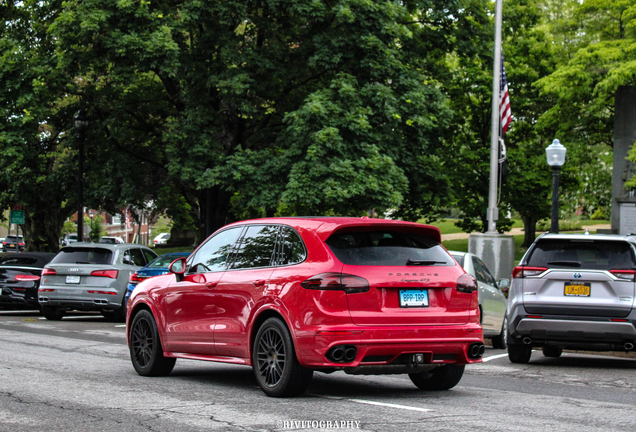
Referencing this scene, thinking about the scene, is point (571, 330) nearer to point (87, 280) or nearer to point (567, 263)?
point (567, 263)

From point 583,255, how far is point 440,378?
4.03 meters

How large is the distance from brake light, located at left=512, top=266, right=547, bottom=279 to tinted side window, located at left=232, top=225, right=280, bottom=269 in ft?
14.8

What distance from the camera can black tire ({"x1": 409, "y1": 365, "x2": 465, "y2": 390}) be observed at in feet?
28.2

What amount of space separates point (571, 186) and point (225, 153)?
794 inches

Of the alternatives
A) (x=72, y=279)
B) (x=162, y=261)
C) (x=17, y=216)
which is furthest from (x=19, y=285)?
(x=17, y=216)

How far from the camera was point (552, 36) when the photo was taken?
42312mm

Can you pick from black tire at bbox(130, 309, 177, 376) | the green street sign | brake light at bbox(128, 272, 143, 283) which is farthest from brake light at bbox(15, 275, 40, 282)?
the green street sign

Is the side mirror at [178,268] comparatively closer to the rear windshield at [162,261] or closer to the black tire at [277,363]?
the black tire at [277,363]

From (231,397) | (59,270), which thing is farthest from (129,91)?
(231,397)

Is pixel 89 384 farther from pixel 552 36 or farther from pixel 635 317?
pixel 552 36

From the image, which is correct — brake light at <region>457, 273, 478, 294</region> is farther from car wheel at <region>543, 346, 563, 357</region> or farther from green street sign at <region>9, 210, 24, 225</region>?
green street sign at <region>9, 210, 24, 225</region>

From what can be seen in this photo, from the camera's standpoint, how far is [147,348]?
981cm

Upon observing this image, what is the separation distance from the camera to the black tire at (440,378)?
8.61 metres

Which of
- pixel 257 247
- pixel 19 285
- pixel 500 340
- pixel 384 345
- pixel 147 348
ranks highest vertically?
pixel 257 247
